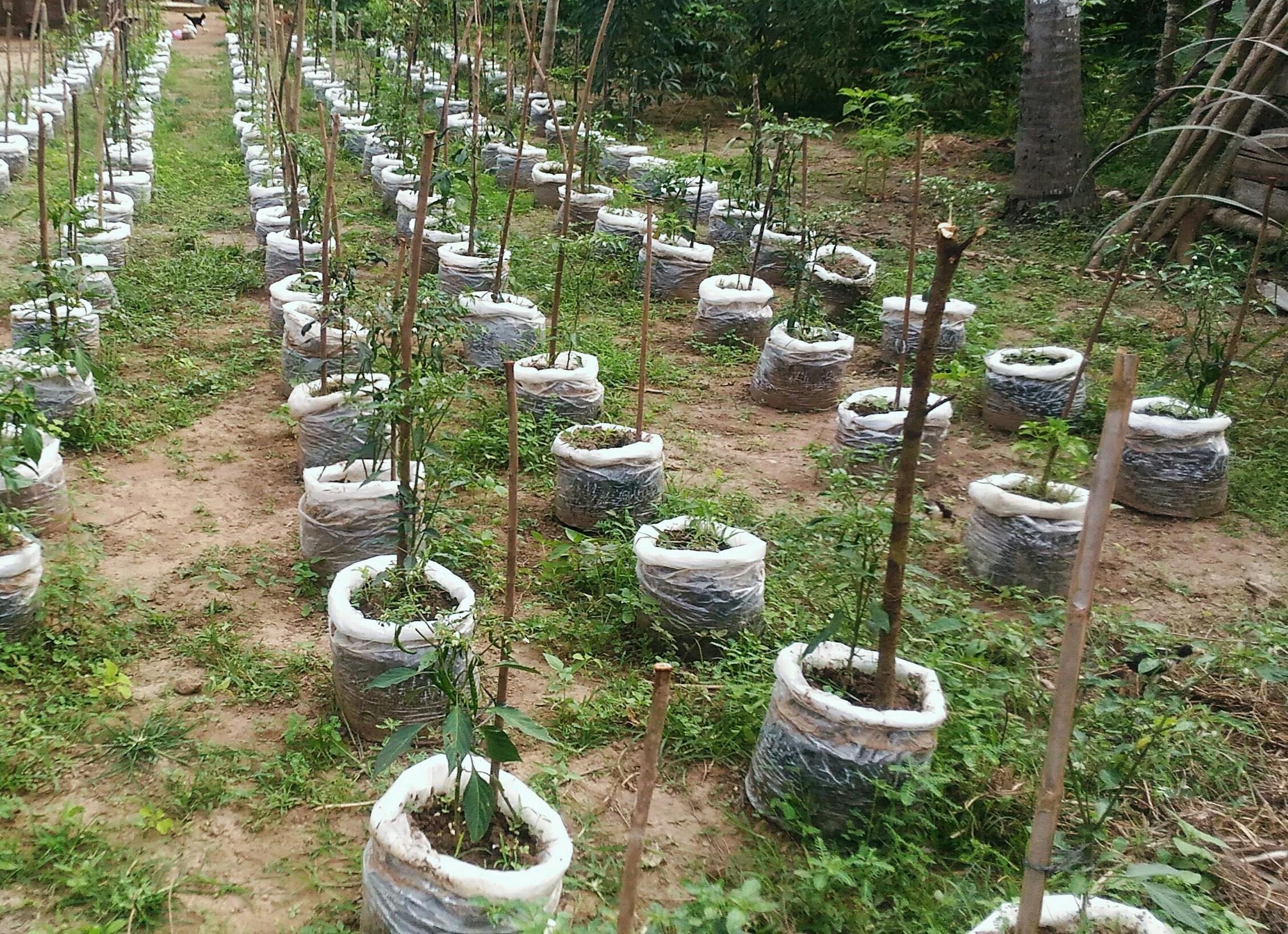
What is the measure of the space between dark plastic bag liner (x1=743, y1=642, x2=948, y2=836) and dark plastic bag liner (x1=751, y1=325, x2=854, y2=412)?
2.75 meters

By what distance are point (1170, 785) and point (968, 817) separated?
561 millimetres

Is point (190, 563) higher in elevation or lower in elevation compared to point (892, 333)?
lower

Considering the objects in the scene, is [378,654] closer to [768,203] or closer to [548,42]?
[768,203]

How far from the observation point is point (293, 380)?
450 cm

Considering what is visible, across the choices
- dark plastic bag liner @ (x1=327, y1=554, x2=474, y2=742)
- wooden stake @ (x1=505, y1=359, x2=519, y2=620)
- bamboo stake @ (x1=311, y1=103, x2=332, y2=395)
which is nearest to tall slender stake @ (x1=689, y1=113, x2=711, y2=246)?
bamboo stake @ (x1=311, y1=103, x2=332, y2=395)

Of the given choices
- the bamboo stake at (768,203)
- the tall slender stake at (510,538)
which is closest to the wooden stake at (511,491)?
the tall slender stake at (510,538)

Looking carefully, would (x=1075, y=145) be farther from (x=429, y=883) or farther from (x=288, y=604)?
(x=429, y=883)

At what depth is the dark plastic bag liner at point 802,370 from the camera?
509 cm

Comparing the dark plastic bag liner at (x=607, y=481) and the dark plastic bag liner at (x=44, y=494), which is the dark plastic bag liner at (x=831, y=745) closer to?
the dark plastic bag liner at (x=607, y=481)

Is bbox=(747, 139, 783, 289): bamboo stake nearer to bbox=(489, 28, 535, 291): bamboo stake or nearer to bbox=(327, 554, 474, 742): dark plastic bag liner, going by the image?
bbox=(489, 28, 535, 291): bamboo stake

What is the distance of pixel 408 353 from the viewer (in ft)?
8.75

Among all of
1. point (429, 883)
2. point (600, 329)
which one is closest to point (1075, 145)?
point (600, 329)

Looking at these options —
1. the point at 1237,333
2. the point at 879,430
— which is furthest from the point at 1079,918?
the point at 1237,333

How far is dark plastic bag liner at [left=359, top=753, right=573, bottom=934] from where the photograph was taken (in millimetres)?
1871
